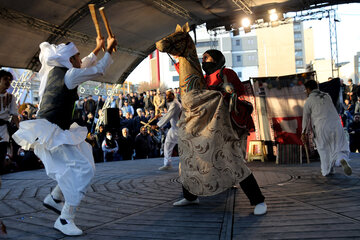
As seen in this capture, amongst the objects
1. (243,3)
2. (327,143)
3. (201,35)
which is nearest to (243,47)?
(201,35)

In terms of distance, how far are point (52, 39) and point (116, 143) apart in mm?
4120

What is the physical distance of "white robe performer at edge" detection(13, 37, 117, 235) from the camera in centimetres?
289

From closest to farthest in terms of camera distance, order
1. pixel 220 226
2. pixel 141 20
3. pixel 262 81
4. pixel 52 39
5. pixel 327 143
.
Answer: pixel 220 226 → pixel 327 143 → pixel 262 81 → pixel 52 39 → pixel 141 20

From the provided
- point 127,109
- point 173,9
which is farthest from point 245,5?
point 127,109

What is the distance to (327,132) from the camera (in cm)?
571

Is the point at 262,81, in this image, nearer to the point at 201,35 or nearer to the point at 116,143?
the point at 116,143

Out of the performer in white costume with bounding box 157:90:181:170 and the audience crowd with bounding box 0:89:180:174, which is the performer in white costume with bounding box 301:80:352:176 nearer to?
the performer in white costume with bounding box 157:90:181:170

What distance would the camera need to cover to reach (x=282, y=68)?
58.4m

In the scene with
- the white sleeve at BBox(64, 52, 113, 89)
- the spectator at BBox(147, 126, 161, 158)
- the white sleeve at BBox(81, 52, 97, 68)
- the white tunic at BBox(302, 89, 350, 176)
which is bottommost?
the spectator at BBox(147, 126, 161, 158)

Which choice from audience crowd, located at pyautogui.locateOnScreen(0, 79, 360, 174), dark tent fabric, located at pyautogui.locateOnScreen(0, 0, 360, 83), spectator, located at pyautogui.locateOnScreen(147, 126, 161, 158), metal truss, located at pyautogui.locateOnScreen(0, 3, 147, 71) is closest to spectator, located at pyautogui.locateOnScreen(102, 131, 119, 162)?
audience crowd, located at pyautogui.locateOnScreen(0, 79, 360, 174)

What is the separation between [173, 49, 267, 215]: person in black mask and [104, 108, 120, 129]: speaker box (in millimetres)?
9269

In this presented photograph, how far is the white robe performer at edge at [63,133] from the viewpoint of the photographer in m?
2.89

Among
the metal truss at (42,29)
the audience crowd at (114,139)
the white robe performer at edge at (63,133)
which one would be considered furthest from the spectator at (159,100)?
the white robe performer at edge at (63,133)

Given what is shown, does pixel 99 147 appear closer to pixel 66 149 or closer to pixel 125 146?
pixel 125 146
